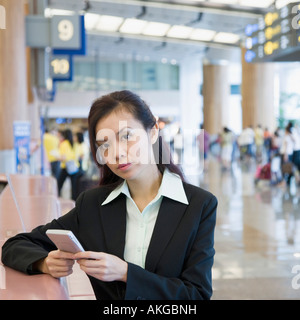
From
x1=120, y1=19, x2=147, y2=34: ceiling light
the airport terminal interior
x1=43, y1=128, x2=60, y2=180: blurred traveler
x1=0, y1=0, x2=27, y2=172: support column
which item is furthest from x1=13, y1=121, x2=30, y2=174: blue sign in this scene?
x1=120, y1=19, x2=147, y2=34: ceiling light

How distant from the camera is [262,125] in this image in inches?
1106

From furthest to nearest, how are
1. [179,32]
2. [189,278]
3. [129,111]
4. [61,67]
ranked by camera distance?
1. [179,32]
2. [61,67]
3. [129,111]
4. [189,278]

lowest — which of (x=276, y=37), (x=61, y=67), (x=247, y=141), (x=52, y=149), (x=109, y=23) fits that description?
(x=247, y=141)

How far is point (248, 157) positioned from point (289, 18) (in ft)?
46.8

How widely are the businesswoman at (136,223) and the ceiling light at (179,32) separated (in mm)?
28017

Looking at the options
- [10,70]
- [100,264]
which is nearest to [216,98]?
[10,70]

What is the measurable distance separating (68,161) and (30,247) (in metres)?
9.00

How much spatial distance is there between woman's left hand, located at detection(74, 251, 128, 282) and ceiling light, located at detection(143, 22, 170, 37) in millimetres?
27507

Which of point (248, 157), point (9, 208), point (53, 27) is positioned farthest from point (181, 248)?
point (248, 157)

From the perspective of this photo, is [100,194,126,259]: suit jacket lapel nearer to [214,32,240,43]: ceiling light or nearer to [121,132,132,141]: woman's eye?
[121,132,132,141]: woman's eye

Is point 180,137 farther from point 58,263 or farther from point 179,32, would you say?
point 58,263

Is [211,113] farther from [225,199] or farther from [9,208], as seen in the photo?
[9,208]

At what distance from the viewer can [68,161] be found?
1095cm

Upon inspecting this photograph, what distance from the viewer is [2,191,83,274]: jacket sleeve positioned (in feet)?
6.33
